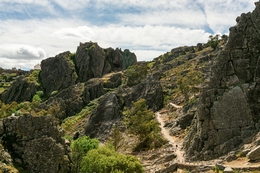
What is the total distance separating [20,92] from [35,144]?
6050 inches

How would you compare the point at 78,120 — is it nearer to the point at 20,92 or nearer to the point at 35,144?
the point at 20,92

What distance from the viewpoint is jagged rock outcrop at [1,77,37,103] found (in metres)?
184

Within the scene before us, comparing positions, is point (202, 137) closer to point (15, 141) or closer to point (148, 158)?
point (148, 158)

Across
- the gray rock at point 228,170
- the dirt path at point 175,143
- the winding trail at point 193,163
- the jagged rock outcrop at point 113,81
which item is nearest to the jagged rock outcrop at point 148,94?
the dirt path at point 175,143

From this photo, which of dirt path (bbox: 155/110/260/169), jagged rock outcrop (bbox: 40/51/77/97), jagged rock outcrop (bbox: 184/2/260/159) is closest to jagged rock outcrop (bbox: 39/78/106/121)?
jagged rock outcrop (bbox: 40/51/77/97)

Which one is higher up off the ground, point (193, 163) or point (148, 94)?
point (148, 94)

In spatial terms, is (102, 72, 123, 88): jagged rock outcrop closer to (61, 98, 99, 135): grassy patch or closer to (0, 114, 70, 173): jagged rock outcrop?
(61, 98, 99, 135): grassy patch

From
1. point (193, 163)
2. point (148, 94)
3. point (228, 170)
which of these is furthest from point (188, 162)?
point (148, 94)

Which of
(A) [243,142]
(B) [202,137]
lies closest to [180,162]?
(B) [202,137]

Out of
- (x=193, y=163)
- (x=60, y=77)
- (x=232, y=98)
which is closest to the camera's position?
(x=193, y=163)

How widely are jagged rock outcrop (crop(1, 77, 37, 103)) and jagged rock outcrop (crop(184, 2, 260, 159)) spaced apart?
153m

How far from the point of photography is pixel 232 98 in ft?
158

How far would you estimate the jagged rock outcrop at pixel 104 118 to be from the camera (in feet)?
328

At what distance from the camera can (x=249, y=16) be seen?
54.4 metres
